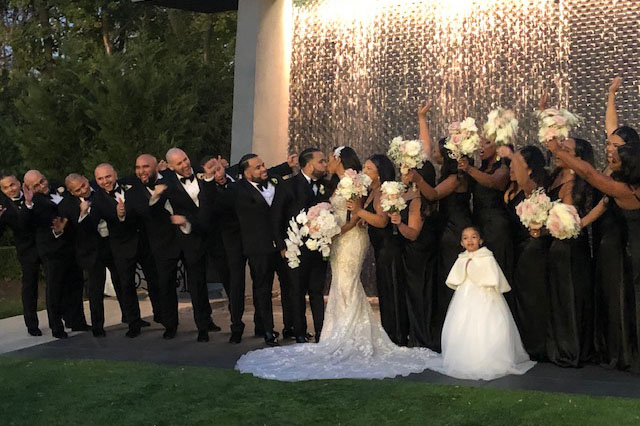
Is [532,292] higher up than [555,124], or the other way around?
[555,124]

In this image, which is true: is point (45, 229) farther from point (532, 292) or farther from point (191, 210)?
point (532, 292)

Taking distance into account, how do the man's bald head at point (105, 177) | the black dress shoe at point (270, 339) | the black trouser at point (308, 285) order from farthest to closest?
1. the man's bald head at point (105, 177)
2. the black dress shoe at point (270, 339)
3. the black trouser at point (308, 285)

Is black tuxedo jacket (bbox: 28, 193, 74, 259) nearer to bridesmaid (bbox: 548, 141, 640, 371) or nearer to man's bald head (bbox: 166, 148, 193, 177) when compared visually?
man's bald head (bbox: 166, 148, 193, 177)

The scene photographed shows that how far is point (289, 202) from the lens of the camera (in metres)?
9.31

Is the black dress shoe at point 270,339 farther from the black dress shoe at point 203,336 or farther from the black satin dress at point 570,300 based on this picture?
the black satin dress at point 570,300

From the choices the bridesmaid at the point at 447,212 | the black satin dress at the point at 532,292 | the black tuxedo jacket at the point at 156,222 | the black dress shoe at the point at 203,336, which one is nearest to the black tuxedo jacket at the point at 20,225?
the black tuxedo jacket at the point at 156,222

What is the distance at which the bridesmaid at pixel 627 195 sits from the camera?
771cm

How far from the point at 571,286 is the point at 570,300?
5.0 inches

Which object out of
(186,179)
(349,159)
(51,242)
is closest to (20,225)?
(51,242)

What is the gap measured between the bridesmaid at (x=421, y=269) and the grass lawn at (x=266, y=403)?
165cm

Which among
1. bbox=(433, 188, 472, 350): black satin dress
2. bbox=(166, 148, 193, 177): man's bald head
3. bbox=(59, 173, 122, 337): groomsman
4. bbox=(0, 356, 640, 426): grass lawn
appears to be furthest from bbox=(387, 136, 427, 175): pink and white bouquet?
bbox=(59, 173, 122, 337): groomsman

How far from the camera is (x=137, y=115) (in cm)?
1973

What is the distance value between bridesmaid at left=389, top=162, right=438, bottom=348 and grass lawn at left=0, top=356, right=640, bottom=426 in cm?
165

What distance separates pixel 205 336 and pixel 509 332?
3.56m
